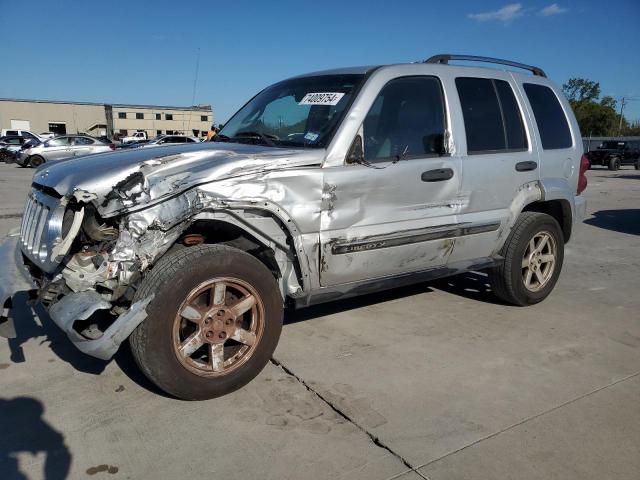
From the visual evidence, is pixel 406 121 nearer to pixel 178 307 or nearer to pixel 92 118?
pixel 178 307

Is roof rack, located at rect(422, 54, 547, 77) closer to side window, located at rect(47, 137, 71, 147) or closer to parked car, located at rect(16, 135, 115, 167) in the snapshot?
parked car, located at rect(16, 135, 115, 167)

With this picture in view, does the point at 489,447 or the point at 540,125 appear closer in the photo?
the point at 489,447

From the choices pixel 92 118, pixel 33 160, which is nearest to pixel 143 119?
pixel 92 118

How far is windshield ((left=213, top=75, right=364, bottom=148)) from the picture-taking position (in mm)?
3541

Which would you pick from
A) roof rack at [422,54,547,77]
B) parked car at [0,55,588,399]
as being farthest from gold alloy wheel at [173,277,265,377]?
roof rack at [422,54,547,77]

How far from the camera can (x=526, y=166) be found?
14.4 feet

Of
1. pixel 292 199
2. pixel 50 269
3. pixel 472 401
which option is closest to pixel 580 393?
pixel 472 401

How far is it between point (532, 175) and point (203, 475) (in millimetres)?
3523

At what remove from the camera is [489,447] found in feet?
8.57

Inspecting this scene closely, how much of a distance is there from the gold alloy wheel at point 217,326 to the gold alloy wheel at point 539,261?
266cm

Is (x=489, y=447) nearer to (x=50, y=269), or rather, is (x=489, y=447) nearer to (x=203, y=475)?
(x=203, y=475)

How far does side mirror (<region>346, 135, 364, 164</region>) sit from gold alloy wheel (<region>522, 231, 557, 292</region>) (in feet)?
6.63

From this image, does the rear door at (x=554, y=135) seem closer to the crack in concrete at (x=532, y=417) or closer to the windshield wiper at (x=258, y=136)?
the crack in concrete at (x=532, y=417)

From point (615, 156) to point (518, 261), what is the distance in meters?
29.1
